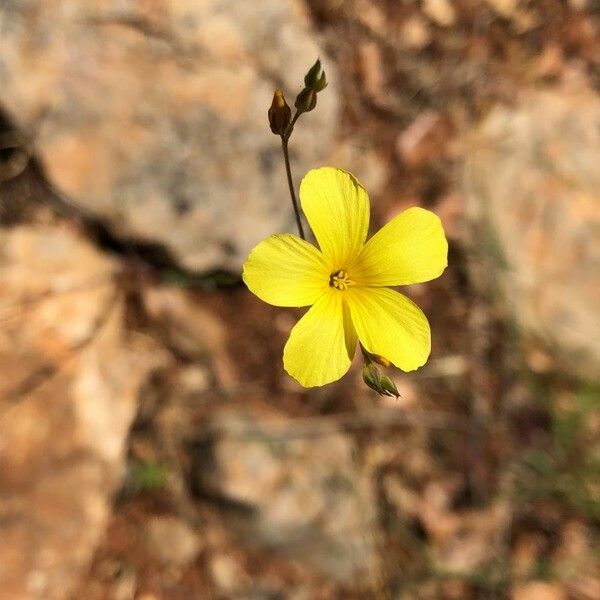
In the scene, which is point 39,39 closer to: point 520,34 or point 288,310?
point 288,310

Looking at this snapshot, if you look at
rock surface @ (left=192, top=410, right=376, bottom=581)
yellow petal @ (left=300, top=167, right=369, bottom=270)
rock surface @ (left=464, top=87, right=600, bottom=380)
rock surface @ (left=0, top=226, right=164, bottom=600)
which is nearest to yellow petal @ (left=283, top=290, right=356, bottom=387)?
yellow petal @ (left=300, top=167, right=369, bottom=270)

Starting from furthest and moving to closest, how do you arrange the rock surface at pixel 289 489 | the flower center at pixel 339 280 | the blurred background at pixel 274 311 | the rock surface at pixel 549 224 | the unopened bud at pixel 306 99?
the rock surface at pixel 549 224 → the rock surface at pixel 289 489 → the blurred background at pixel 274 311 → the flower center at pixel 339 280 → the unopened bud at pixel 306 99

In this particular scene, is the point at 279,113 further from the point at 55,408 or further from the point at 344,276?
the point at 55,408

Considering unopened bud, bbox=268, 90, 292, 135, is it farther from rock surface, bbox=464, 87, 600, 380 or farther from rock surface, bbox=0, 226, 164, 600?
rock surface, bbox=464, 87, 600, 380

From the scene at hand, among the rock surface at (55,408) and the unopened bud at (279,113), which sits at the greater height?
the unopened bud at (279,113)

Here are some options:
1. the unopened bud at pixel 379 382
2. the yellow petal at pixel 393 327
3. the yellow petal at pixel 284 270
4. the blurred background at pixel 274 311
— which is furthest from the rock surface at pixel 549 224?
the unopened bud at pixel 379 382

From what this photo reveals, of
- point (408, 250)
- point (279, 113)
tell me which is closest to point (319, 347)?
point (408, 250)

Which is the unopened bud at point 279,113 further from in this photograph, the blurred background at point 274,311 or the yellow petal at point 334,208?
the blurred background at point 274,311
